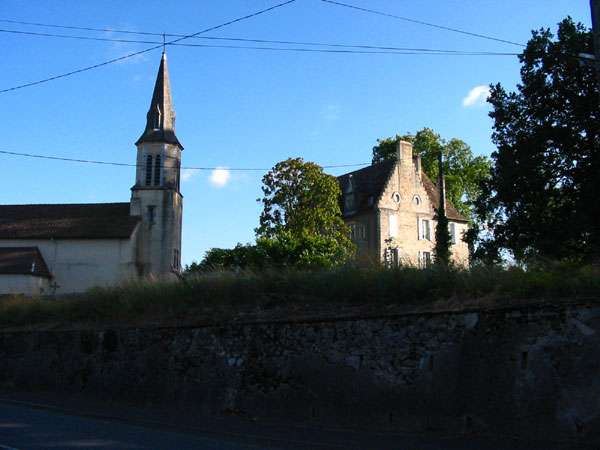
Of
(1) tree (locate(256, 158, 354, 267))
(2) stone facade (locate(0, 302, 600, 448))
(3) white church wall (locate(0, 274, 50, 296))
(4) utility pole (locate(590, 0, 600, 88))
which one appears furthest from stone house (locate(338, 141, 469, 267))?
(4) utility pole (locate(590, 0, 600, 88))

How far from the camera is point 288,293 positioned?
16.8 m

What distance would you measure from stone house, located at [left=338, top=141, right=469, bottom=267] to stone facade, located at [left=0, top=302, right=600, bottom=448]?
3657cm

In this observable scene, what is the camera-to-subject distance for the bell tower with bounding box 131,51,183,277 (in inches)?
2119

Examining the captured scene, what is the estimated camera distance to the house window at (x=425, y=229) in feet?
185

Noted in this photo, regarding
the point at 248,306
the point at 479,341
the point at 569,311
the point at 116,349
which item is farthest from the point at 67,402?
the point at 569,311

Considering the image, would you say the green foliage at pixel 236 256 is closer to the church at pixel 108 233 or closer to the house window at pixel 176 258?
the church at pixel 108 233

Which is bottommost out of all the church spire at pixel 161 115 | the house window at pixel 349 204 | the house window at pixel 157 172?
the house window at pixel 349 204

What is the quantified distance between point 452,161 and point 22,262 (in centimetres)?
3717

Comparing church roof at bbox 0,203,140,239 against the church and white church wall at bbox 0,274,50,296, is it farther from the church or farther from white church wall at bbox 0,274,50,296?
white church wall at bbox 0,274,50,296

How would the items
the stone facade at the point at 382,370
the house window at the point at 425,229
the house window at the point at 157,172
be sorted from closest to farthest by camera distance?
the stone facade at the point at 382,370, the house window at the point at 157,172, the house window at the point at 425,229

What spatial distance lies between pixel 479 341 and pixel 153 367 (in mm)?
8704

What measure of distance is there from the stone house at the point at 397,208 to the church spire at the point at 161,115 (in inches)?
659

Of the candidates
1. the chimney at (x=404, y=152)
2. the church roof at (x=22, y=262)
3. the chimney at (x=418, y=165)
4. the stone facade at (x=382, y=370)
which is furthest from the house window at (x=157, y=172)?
the stone facade at (x=382, y=370)

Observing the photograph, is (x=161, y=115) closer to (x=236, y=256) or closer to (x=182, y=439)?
(x=236, y=256)
